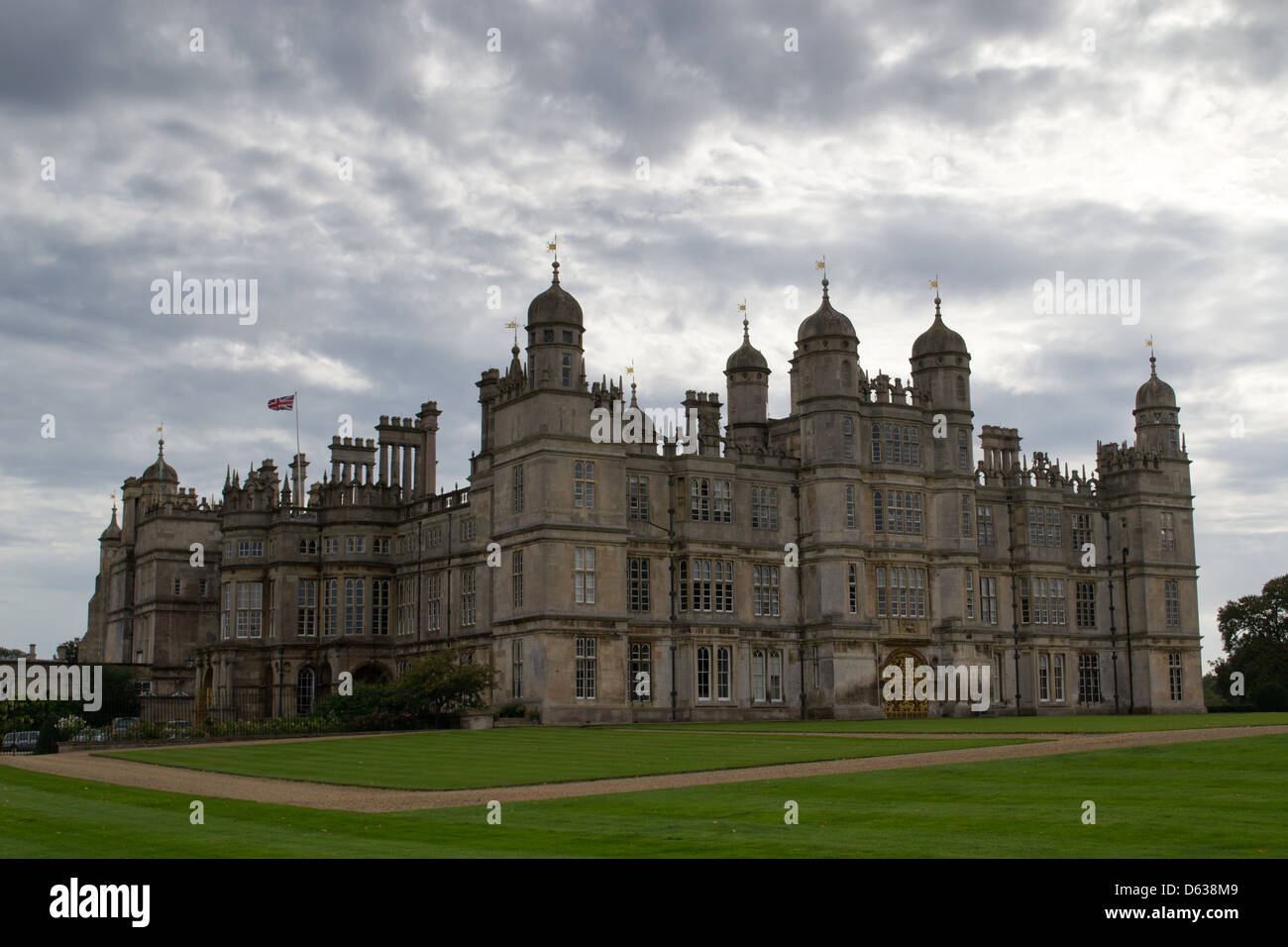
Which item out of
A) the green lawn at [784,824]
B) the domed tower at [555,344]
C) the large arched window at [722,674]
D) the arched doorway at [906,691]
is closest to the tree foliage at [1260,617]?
the arched doorway at [906,691]

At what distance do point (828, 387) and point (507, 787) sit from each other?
139 ft

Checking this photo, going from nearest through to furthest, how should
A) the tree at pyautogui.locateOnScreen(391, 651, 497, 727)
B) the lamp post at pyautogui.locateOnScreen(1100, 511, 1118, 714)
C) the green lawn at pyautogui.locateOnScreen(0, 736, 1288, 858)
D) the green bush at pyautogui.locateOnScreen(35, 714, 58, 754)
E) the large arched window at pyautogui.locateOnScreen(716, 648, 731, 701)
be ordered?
the green lawn at pyautogui.locateOnScreen(0, 736, 1288, 858) → the green bush at pyautogui.locateOnScreen(35, 714, 58, 754) → the tree at pyautogui.locateOnScreen(391, 651, 497, 727) → the large arched window at pyautogui.locateOnScreen(716, 648, 731, 701) → the lamp post at pyautogui.locateOnScreen(1100, 511, 1118, 714)

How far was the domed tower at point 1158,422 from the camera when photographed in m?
79.2

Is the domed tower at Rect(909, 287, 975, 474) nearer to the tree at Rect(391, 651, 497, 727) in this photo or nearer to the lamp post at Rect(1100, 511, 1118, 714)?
the lamp post at Rect(1100, 511, 1118, 714)

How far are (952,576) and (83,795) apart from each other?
161 ft

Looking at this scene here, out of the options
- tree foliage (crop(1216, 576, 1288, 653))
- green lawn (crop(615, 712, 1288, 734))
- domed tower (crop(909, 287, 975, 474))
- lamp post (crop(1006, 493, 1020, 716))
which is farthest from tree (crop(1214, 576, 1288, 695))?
green lawn (crop(615, 712, 1288, 734))

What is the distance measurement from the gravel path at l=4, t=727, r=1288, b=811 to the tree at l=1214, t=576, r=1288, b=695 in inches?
2022

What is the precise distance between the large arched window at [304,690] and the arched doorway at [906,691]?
91.9 ft

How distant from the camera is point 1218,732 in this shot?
38.6 metres

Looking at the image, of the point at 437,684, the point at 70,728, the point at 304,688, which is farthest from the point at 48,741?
the point at 304,688

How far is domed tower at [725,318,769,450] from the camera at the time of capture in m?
72.0

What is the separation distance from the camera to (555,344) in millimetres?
59219

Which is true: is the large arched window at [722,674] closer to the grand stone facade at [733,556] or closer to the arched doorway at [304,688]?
the grand stone facade at [733,556]

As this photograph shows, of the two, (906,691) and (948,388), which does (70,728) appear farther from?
(948,388)
